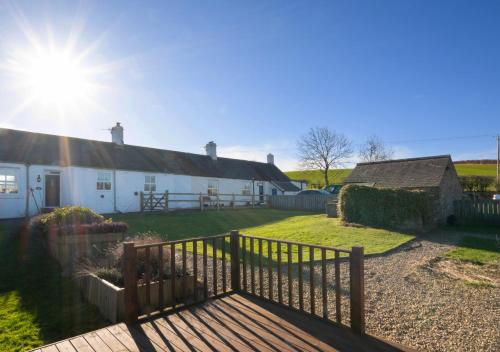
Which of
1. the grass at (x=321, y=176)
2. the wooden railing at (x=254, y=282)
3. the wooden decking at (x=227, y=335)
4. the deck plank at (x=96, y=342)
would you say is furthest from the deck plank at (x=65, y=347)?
the grass at (x=321, y=176)

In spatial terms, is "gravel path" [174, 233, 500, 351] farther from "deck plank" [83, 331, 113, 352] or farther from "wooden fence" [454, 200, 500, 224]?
"wooden fence" [454, 200, 500, 224]

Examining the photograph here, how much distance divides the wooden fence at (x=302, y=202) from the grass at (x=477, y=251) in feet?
40.1

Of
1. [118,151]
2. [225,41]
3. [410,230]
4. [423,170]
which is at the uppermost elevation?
[225,41]

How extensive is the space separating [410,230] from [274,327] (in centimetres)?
1209

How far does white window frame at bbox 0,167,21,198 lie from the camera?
1608 cm

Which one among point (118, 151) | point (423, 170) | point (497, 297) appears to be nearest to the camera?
point (497, 297)

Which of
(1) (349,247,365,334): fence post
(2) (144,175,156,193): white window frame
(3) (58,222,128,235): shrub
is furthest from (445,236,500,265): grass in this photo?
(2) (144,175,156,193): white window frame

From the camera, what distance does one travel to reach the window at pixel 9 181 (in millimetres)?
16109

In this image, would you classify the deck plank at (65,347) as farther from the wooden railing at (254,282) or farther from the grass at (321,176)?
the grass at (321,176)

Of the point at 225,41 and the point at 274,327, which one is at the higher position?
the point at 225,41

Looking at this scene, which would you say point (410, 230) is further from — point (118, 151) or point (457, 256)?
point (118, 151)

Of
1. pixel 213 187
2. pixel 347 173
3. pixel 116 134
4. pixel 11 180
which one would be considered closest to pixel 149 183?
pixel 116 134

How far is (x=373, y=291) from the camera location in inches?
228

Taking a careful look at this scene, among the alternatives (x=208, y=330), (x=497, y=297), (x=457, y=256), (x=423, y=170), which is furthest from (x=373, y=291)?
(x=423, y=170)
